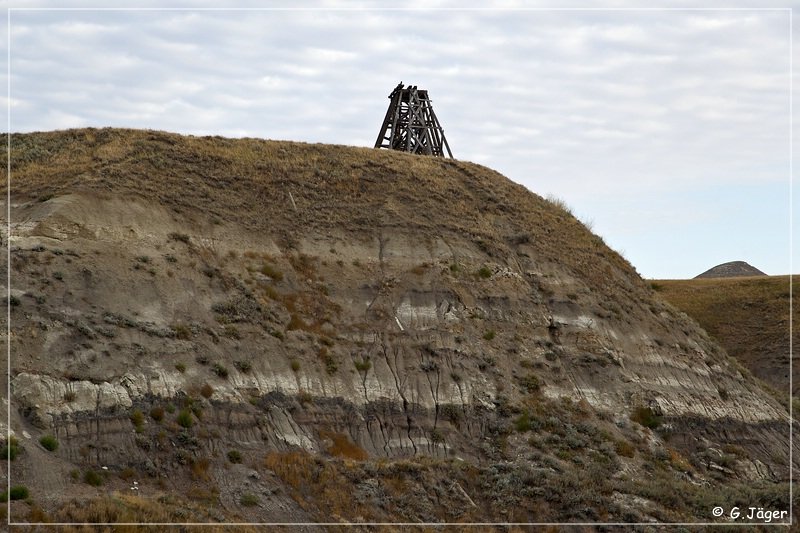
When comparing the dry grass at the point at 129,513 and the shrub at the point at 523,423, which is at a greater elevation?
the shrub at the point at 523,423

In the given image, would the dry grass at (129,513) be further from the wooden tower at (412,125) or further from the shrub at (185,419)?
the wooden tower at (412,125)

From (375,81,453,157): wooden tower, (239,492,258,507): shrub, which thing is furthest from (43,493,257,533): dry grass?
(375,81,453,157): wooden tower

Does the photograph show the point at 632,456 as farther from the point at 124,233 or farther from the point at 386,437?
the point at 124,233

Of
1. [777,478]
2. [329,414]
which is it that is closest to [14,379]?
[329,414]

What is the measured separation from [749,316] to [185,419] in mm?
47896

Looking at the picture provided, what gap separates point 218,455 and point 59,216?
1011 cm

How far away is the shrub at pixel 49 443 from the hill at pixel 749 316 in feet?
150

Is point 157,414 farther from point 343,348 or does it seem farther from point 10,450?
point 343,348

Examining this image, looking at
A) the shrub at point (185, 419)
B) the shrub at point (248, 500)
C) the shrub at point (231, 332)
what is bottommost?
the shrub at point (248, 500)

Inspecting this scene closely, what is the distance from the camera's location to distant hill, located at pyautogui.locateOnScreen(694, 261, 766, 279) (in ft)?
335

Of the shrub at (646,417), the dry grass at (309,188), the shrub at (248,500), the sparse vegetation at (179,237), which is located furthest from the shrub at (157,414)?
the shrub at (646,417)

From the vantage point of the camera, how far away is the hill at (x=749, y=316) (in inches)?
2518

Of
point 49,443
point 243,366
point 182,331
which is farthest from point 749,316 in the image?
point 49,443

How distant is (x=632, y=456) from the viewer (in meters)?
37.0
